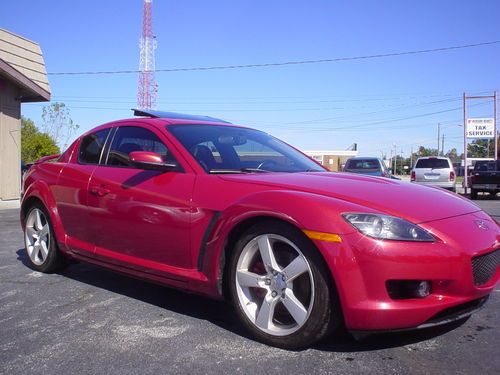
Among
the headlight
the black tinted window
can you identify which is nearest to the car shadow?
the headlight

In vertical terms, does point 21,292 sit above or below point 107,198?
below

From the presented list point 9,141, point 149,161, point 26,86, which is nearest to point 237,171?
point 149,161

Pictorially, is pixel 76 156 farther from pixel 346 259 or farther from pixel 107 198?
pixel 346 259

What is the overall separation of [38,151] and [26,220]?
19.0 m

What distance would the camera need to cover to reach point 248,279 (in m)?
3.22

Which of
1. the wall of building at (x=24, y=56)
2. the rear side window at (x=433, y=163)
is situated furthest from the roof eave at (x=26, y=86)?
the rear side window at (x=433, y=163)

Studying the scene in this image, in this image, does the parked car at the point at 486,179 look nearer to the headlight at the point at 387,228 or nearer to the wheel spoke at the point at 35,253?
the wheel spoke at the point at 35,253

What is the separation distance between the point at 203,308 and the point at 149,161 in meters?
1.23

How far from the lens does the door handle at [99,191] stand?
419cm

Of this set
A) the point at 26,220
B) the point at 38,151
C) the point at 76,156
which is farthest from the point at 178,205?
the point at 38,151

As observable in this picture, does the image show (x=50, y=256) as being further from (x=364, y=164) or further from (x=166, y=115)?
(x=364, y=164)

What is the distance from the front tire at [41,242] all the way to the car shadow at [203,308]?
188 millimetres

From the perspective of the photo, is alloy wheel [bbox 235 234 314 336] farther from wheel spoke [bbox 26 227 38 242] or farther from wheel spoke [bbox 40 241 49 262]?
wheel spoke [bbox 26 227 38 242]

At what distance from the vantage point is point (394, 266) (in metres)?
2.71
